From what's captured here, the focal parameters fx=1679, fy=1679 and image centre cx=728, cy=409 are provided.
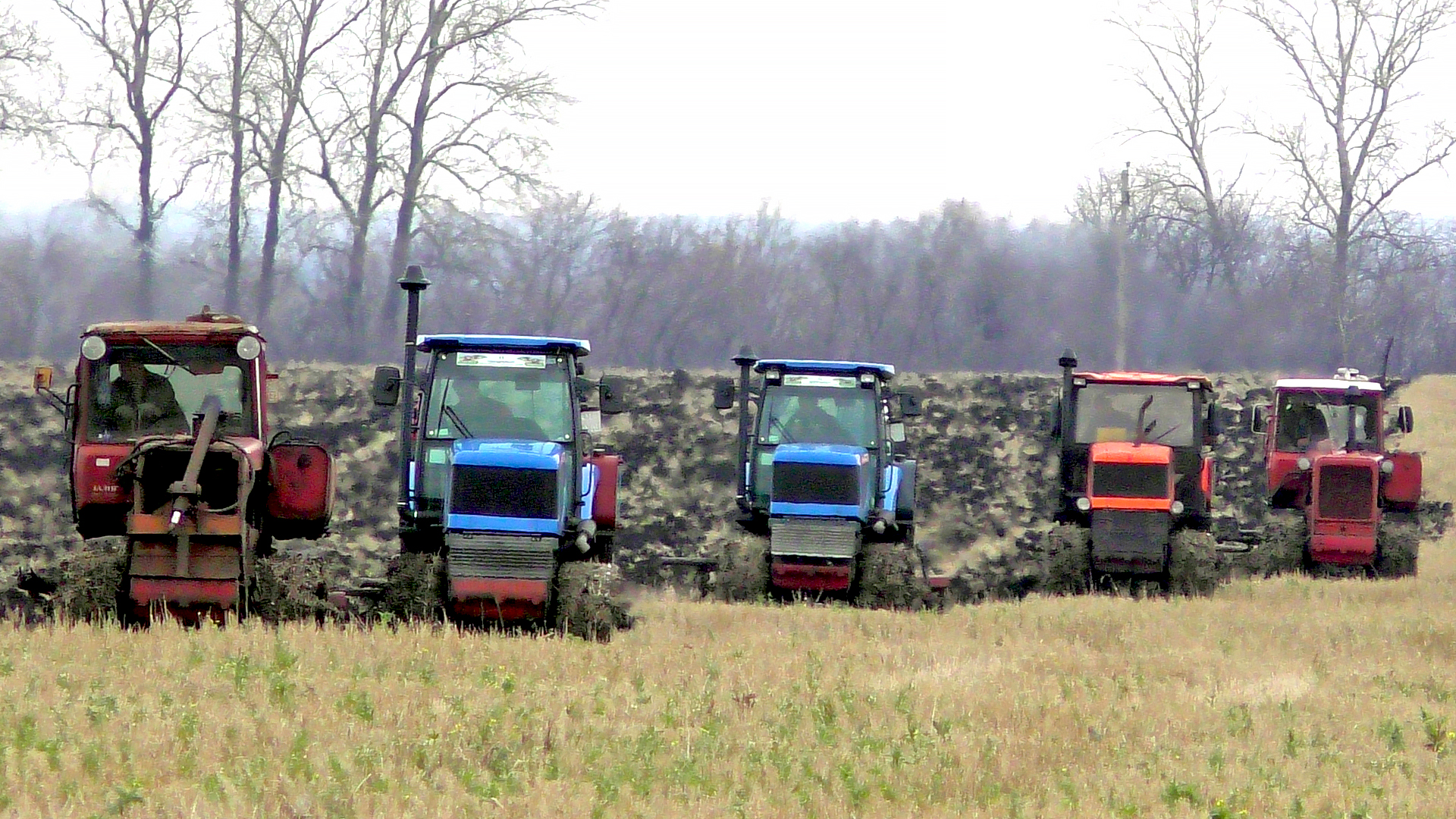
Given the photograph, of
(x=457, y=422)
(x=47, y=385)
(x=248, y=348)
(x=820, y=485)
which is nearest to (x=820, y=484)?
(x=820, y=485)

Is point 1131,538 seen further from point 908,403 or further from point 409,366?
point 409,366

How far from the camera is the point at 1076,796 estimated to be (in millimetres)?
8734

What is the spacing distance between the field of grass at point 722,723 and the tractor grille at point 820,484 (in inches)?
118

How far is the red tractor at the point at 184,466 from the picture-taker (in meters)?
13.3

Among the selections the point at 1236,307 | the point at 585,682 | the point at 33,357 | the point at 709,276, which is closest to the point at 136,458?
the point at 585,682

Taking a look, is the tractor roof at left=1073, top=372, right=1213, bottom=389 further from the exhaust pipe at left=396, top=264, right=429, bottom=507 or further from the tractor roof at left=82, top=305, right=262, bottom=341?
the tractor roof at left=82, top=305, right=262, bottom=341

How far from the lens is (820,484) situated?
18047mm

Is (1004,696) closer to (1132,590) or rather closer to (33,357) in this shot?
(1132,590)

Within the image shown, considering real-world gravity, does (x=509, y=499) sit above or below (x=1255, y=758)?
above

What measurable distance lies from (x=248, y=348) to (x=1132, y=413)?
36.6ft

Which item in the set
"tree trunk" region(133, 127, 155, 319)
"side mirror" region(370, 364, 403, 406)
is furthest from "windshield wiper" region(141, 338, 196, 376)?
"tree trunk" region(133, 127, 155, 319)

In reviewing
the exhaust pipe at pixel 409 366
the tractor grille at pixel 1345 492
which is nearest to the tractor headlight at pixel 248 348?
the exhaust pipe at pixel 409 366

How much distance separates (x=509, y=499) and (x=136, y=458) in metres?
3.01

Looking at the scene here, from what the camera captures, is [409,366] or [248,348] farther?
[409,366]
